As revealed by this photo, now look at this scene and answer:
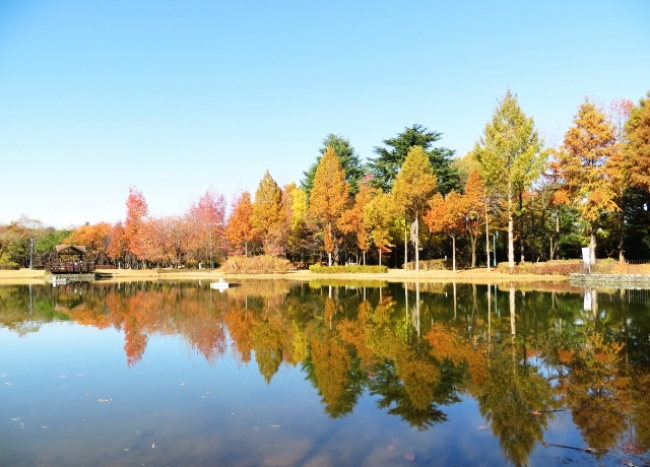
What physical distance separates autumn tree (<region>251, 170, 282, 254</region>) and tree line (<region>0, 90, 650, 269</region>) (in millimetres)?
106

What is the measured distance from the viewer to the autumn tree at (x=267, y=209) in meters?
50.7

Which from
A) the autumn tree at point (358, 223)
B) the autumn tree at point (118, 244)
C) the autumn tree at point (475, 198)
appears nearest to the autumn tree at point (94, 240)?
the autumn tree at point (118, 244)

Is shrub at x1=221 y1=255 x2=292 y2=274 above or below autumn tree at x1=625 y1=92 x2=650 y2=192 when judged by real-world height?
below

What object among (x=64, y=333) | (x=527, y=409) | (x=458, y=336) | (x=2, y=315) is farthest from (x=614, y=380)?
(x=2, y=315)

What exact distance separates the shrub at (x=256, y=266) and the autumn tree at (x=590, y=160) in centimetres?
2577

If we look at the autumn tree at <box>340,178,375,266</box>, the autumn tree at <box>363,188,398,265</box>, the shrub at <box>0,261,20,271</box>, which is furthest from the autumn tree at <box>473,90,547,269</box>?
the shrub at <box>0,261,20,271</box>

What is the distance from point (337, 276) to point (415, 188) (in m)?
10.3

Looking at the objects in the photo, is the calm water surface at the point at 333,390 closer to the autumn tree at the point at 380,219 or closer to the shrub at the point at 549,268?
the shrub at the point at 549,268

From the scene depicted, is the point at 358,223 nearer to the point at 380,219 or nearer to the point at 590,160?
the point at 380,219

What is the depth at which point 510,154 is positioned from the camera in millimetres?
38281

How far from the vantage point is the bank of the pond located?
114ft

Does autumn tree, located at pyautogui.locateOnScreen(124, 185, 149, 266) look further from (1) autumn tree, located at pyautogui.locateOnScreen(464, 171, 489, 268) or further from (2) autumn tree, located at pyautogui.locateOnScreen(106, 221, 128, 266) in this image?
(1) autumn tree, located at pyautogui.locateOnScreen(464, 171, 489, 268)

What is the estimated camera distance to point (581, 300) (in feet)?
70.2

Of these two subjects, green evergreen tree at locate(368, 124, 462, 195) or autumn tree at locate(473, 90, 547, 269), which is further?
green evergreen tree at locate(368, 124, 462, 195)
